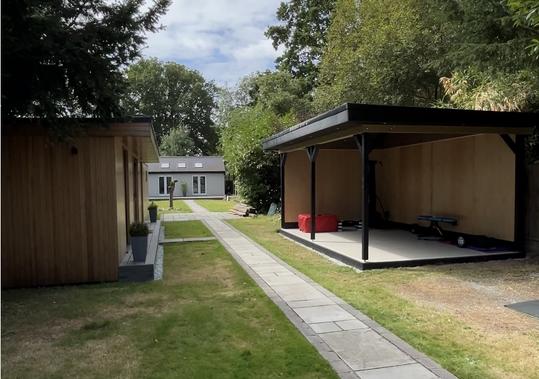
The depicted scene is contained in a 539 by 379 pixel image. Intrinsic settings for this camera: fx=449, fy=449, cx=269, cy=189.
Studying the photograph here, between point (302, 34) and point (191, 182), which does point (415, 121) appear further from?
→ point (191, 182)

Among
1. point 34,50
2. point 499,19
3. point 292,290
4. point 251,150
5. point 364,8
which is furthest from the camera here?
point 364,8

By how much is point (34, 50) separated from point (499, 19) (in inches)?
261

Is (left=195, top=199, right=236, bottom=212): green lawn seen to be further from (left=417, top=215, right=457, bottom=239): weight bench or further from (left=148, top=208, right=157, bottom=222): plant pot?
(left=417, top=215, right=457, bottom=239): weight bench

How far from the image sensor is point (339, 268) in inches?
282

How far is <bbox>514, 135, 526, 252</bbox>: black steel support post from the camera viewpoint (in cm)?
783

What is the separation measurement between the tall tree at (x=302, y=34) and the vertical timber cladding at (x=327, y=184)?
1862 centimetres

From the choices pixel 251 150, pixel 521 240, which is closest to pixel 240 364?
pixel 521 240

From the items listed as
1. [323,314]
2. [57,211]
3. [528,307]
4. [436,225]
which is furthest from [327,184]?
[323,314]

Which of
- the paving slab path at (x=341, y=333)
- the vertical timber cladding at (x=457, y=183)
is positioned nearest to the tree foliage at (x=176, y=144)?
the vertical timber cladding at (x=457, y=183)

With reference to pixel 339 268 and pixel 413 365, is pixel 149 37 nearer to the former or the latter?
pixel 339 268

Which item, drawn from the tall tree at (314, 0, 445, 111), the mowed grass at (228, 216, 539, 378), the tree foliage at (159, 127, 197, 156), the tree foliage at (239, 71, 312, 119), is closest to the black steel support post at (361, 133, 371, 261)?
the mowed grass at (228, 216, 539, 378)

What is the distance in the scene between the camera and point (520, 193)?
7836mm

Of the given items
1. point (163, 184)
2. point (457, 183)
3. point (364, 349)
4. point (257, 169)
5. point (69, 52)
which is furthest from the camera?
point (163, 184)

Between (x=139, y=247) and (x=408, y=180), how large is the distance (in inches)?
291
